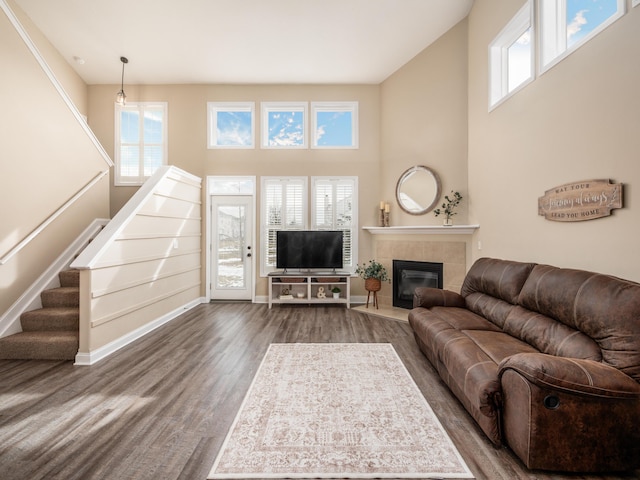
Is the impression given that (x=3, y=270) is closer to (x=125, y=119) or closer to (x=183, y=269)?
(x=183, y=269)

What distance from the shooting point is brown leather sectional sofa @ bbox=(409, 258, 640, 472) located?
5.04 feet

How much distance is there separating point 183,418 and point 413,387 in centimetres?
181

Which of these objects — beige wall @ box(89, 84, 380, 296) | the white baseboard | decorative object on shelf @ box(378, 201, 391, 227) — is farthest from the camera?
beige wall @ box(89, 84, 380, 296)

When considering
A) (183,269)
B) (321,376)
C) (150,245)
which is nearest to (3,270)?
(150,245)

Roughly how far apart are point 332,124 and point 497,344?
4.81 m

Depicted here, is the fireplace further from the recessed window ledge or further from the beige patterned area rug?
the beige patterned area rug

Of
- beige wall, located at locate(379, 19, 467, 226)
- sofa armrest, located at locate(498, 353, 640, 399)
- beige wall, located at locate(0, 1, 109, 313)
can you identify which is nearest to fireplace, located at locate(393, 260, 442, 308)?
beige wall, located at locate(379, 19, 467, 226)

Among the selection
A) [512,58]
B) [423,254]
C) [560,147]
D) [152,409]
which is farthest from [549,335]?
[512,58]

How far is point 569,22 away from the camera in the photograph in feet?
8.73

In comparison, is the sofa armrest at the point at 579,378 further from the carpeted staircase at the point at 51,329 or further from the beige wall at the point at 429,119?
the carpeted staircase at the point at 51,329

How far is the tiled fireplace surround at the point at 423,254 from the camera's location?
4.53 meters

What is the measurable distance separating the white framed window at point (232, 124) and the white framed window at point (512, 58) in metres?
4.03

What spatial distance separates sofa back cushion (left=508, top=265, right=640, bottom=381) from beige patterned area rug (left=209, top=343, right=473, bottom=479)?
3.50 feet

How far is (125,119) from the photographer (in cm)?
574
